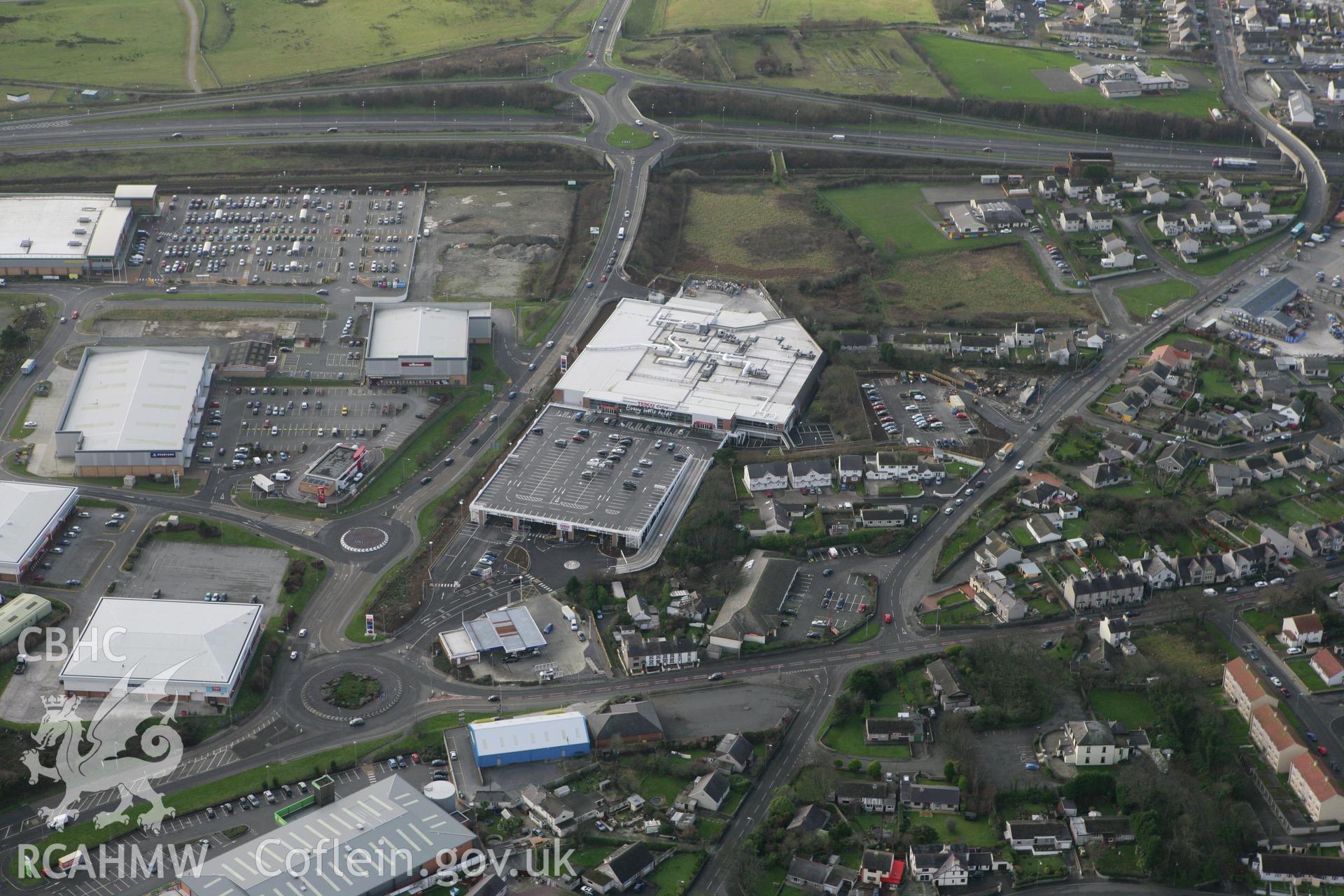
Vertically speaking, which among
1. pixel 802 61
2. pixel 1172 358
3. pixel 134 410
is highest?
pixel 1172 358

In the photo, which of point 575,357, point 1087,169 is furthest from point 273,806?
point 1087,169

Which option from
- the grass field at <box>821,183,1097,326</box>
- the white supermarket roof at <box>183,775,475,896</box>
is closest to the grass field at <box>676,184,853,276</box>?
the grass field at <box>821,183,1097,326</box>

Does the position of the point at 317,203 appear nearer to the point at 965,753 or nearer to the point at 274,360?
the point at 274,360

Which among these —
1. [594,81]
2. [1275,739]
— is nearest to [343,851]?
[1275,739]

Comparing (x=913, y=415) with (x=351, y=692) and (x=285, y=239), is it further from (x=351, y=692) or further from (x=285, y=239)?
(x=285, y=239)

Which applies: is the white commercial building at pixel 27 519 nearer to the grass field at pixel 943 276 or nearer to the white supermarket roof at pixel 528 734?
the white supermarket roof at pixel 528 734

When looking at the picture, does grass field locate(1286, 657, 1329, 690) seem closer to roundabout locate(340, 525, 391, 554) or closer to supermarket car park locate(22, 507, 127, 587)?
roundabout locate(340, 525, 391, 554)

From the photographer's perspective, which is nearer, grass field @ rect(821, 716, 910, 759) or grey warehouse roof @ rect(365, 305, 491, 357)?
grass field @ rect(821, 716, 910, 759)
